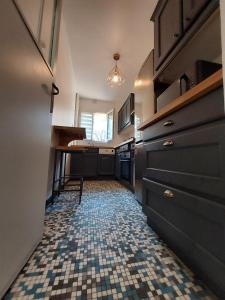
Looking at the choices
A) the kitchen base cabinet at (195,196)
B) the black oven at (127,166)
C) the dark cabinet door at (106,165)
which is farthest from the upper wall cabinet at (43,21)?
the dark cabinet door at (106,165)

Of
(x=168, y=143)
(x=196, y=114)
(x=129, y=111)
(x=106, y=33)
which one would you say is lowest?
(x=168, y=143)

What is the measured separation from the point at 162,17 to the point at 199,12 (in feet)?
2.01

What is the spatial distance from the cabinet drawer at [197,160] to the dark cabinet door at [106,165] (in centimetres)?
305

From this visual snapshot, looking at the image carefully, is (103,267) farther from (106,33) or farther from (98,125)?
(98,125)

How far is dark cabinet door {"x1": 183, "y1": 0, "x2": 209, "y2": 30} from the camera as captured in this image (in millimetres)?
870

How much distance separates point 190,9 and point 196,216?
→ 4.32 feet

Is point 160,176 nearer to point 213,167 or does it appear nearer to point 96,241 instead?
point 213,167

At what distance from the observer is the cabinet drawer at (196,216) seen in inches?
21.1

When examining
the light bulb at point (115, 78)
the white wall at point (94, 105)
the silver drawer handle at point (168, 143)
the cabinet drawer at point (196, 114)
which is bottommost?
the silver drawer handle at point (168, 143)

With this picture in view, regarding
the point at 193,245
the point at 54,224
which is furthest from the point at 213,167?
the point at 54,224

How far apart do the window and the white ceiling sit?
1497mm

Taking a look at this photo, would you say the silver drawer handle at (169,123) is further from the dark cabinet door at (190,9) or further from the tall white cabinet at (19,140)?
the tall white cabinet at (19,140)

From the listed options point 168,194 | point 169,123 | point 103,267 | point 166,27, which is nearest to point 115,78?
point 166,27

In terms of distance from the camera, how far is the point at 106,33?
87.0 inches
